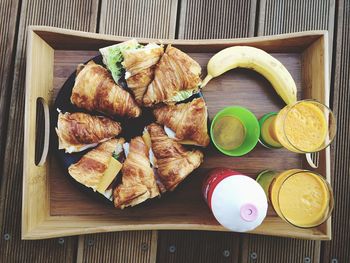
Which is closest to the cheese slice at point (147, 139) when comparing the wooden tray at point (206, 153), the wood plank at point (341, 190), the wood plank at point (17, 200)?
the wooden tray at point (206, 153)

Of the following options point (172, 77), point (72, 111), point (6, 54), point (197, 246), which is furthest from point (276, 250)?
point (6, 54)

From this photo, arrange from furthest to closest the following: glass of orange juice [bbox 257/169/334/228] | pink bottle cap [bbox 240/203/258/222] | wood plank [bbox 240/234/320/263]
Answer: wood plank [bbox 240/234/320/263] < glass of orange juice [bbox 257/169/334/228] < pink bottle cap [bbox 240/203/258/222]

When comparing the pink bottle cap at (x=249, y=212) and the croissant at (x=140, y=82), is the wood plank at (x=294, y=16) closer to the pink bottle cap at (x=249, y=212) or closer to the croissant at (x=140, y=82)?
the croissant at (x=140, y=82)

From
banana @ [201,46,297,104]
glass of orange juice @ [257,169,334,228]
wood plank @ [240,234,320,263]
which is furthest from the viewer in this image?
wood plank @ [240,234,320,263]

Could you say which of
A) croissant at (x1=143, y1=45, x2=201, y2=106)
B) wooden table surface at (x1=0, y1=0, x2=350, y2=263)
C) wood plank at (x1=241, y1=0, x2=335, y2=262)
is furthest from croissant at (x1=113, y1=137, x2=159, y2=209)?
wood plank at (x1=241, y1=0, x2=335, y2=262)

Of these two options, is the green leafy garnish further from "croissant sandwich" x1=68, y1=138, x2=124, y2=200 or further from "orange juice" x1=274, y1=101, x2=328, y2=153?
"orange juice" x1=274, y1=101, x2=328, y2=153

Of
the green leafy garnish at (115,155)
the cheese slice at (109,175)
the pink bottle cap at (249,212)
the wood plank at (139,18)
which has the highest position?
the wood plank at (139,18)
